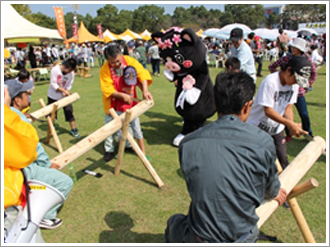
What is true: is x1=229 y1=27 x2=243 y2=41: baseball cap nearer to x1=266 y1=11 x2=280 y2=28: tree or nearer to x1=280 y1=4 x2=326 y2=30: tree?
x1=280 y1=4 x2=326 y2=30: tree

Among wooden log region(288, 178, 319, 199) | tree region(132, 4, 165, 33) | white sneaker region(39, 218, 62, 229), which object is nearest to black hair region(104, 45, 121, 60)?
white sneaker region(39, 218, 62, 229)

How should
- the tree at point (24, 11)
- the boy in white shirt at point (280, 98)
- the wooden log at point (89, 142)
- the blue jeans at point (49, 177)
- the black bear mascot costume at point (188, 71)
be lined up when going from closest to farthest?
the blue jeans at point (49, 177)
the boy in white shirt at point (280, 98)
the wooden log at point (89, 142)
the black bear mascot costume at point (188, 71)
the tree at point (24, 11)

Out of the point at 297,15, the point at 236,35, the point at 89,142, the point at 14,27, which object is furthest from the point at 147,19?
the point at 89,142

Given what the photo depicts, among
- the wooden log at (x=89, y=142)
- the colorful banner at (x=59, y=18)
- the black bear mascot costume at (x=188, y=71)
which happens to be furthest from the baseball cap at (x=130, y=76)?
the colorful banner at (x=59, y=18)

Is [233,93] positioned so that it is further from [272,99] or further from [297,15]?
[297,15]

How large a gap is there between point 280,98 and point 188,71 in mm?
2058

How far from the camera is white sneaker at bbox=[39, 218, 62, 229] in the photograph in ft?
10.1

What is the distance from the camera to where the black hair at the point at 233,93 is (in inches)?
60.3

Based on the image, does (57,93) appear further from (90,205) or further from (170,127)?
(90,205)

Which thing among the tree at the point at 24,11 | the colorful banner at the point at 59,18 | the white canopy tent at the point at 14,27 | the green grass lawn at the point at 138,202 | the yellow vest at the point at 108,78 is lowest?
the green grass lawn at the point at 138,202

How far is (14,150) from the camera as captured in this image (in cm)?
204

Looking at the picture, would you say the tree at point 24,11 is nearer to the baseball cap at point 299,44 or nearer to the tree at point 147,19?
the tree at point 147,19

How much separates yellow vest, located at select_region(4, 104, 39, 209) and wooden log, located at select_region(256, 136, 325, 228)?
184cm

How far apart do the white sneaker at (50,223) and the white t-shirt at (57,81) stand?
10.5ft
